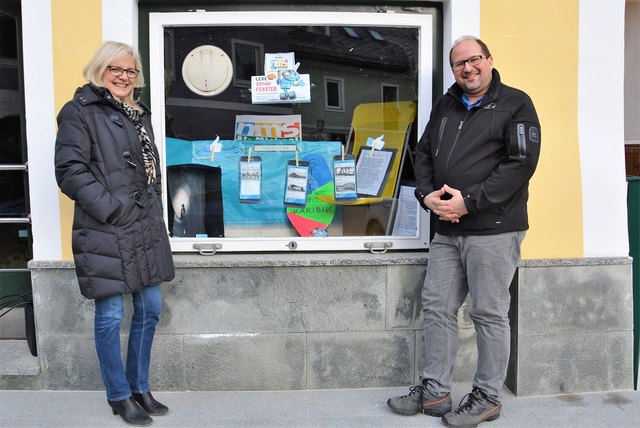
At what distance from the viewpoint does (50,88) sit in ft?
11.4

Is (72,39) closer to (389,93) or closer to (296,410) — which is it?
(389,93)

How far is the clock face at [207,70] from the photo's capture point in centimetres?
384

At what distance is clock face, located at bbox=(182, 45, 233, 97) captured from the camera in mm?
3842

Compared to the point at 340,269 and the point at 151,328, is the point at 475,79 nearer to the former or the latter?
the point at 340,269

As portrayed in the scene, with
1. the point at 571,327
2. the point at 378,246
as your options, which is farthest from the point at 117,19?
the point at 571,327

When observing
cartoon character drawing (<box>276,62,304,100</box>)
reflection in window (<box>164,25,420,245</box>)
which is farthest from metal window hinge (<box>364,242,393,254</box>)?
cartoon character drawing (<box>276,62,304,100</box>)

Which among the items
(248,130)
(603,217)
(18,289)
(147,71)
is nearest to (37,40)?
(147,71)

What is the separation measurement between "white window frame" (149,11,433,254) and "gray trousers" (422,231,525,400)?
1.88 ft

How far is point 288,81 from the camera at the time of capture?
12.8 ft

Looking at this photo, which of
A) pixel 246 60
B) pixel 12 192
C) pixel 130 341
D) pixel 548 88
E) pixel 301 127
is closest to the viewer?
pixel 130 341

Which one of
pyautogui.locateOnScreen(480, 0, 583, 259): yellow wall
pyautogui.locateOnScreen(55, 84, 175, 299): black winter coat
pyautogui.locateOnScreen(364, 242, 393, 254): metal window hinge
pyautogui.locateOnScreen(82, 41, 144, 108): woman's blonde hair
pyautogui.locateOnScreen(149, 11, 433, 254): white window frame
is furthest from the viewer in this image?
pyautogui.locateOnScreen(364, 242, 393, 254): metal window hinge

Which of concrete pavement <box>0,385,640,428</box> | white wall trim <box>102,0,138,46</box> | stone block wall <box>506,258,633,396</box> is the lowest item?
concrete pavement <box>0,385,640,428</box>

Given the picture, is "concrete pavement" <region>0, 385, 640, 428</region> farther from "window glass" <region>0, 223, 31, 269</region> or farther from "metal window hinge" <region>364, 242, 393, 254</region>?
"window glass" <region>0, 223, 31, 269</region>

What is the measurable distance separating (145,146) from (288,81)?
1176mm
